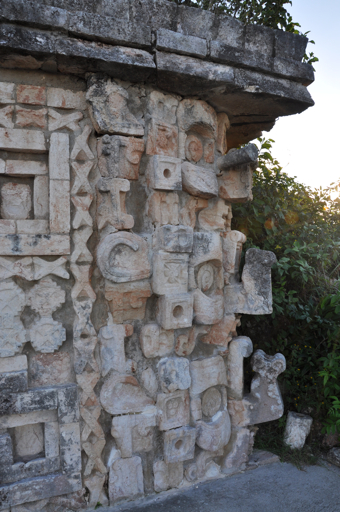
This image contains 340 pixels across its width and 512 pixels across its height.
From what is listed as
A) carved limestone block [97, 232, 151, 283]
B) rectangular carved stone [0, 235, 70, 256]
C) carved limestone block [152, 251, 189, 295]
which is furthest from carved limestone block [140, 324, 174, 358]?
rectangular carved stone [0, 235, 70, 256]

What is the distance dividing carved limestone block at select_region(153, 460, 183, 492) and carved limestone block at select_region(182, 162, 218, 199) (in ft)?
6.01

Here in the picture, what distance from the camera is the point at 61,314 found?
2277 millimetres

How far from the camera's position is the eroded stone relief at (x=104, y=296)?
85.7 inches

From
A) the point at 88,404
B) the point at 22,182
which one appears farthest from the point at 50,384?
the point at 22,182

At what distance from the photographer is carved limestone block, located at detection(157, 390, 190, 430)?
7.86 ft

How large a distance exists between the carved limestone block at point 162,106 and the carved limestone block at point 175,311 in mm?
1199

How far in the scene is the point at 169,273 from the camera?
2389 millimetres

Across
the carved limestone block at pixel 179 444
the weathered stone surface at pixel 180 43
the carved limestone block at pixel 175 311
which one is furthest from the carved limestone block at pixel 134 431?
the weathered stone surface at pixel 180 43

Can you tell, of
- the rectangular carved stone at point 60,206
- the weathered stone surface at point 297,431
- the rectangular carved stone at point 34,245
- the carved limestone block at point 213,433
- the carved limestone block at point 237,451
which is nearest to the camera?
the rectangular carved stone at point 34,245

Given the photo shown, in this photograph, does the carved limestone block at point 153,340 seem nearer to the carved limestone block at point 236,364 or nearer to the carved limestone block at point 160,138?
the carved limestone block at point 236,364

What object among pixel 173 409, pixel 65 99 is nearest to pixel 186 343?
pixel 173 409

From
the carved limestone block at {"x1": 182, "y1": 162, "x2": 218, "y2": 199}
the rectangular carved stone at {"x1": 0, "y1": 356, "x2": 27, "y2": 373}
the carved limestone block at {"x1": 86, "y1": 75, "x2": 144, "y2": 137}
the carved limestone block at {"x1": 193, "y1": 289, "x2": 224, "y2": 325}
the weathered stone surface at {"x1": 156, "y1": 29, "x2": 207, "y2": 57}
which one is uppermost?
the weathered stone surface at {"x1": 156, "y1": 29, "x2": 207, "y2": 57}

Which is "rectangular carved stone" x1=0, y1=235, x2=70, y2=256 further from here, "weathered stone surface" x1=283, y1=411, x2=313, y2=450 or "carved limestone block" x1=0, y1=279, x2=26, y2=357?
"weathered stone surface" x1=283, y1=411, x2=313, y2=450

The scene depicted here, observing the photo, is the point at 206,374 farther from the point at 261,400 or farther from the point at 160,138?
the point at 160,138
